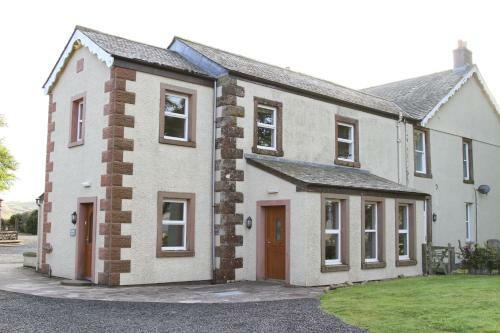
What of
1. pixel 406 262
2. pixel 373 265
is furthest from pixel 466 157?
pixel 373 265

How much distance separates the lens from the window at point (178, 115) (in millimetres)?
15344

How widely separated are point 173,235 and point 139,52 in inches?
208

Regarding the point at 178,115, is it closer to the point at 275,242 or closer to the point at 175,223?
the point at 175,223

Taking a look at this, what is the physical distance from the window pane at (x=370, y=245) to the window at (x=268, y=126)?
3.76 m

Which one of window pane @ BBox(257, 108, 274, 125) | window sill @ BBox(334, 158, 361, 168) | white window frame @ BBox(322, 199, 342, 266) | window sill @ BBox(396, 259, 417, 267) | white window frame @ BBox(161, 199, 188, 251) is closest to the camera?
white window frame @ BBox(161, 199, 188, 251)

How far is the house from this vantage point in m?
14.5

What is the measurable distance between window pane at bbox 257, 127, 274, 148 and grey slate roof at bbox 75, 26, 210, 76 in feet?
8.09

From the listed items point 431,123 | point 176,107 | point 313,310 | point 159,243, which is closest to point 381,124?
point 431,123

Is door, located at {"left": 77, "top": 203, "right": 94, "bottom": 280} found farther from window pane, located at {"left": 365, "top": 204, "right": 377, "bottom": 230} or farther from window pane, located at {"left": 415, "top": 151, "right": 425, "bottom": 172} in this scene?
window pane, located at {"left": 415, "top": 151, "right": 425, "bottom": 172}

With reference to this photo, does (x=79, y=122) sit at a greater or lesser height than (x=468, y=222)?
greater

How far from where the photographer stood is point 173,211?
1534 cm

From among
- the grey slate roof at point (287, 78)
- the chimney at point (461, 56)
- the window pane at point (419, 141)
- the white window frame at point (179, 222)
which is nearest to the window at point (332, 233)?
the white window frame at point (179, 222)

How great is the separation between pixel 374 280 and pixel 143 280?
697 centimetres

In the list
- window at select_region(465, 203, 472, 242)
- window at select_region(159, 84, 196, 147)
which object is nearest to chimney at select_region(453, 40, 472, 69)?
window at select_region(465, 203, 472, 242)
